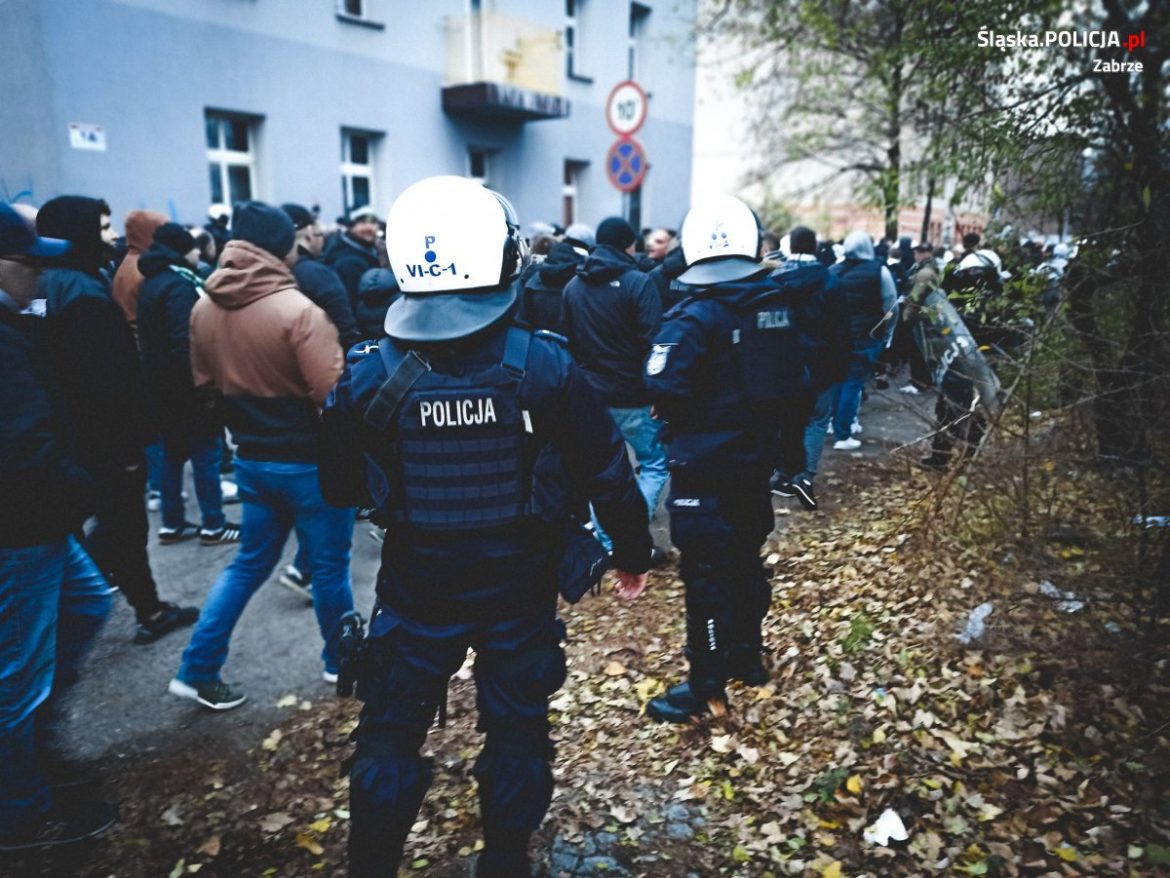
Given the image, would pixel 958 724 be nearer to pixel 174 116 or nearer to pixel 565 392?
pixel 565 392

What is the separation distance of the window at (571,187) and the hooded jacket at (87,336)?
1615 cm

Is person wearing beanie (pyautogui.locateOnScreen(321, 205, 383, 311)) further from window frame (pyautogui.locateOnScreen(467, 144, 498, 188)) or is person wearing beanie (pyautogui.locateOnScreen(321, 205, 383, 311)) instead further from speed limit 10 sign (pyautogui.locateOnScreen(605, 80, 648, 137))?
window frame (pyautogui.locateOnScreen(467, 144, 498, 188))

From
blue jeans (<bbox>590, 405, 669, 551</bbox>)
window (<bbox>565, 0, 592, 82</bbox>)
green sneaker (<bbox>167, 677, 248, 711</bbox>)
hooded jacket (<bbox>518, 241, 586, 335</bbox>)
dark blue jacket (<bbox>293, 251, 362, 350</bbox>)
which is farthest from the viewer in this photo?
window (<bbox>565, 0, 592, 82</bbox>)

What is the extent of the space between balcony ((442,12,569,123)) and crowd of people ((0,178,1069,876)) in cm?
997

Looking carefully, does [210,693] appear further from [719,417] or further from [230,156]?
[230,156]

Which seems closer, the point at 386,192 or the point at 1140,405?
the point at 1140,405

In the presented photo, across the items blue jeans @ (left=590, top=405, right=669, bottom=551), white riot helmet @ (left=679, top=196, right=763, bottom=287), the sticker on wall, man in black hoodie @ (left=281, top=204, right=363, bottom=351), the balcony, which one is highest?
the balcony

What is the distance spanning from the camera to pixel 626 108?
934 centimetres

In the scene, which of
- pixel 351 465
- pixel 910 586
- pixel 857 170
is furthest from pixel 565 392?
pixel 857 170

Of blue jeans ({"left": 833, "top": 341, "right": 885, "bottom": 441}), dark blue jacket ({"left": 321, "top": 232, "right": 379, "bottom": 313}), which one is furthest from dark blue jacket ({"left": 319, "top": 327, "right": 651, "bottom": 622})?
blue jeans ({"left": 833, "top": 341, "right": 885, "bottom": 441})

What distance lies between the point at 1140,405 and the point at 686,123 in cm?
2072

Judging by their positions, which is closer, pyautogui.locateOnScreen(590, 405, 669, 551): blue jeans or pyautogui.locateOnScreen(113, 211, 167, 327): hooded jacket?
pyautogui.locateOnScreen(590, 405, 669, 551): blue jeans

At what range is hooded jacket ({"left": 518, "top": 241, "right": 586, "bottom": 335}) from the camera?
19.6 ft

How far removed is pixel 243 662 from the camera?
4.55 metres
